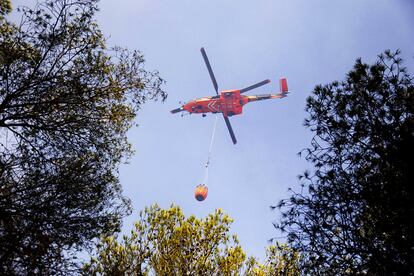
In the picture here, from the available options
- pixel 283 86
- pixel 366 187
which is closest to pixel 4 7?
pixel 366 187

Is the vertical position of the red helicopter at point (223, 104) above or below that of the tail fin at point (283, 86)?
below

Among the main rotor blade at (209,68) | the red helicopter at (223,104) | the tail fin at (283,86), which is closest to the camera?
the main rotor blade at (209,68)

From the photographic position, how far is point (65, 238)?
22.5 feet

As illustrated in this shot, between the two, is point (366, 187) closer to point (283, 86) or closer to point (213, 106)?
point (213, 106)

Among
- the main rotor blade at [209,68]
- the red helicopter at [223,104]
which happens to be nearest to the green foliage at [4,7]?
the main rotor blade at [209,68]

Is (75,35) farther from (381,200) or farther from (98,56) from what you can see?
(381,200)

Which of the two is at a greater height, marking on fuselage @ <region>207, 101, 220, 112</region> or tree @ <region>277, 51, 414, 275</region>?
marking on fuselage @ <region>207, 101, 220, 112</region>

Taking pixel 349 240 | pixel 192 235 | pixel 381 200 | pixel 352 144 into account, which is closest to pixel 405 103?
pixel 352 144

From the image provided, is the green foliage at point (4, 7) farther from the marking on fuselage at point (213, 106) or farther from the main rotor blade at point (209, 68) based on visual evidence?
the marking on fuselage at point (213, 106)

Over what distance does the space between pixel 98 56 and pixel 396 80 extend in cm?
855

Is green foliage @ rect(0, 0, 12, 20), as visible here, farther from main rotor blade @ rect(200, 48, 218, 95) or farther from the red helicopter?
the red helicopter

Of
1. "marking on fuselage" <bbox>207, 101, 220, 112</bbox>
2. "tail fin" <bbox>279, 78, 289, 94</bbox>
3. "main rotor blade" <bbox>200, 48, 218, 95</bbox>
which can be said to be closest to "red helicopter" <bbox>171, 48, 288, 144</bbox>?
"marking on fuselage" <bbox>207, 101, 220, 112</bbox>

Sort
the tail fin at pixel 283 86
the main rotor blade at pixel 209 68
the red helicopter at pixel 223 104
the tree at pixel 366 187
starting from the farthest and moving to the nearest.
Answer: the tail fin at pixel 283 86 < the red helicopter at pixel 223 104 < the main rotor blade at pixel 209 68 < the tree at pixel 366 187

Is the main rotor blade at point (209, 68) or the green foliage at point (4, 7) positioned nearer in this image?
the green foliage at point (4, 7)
